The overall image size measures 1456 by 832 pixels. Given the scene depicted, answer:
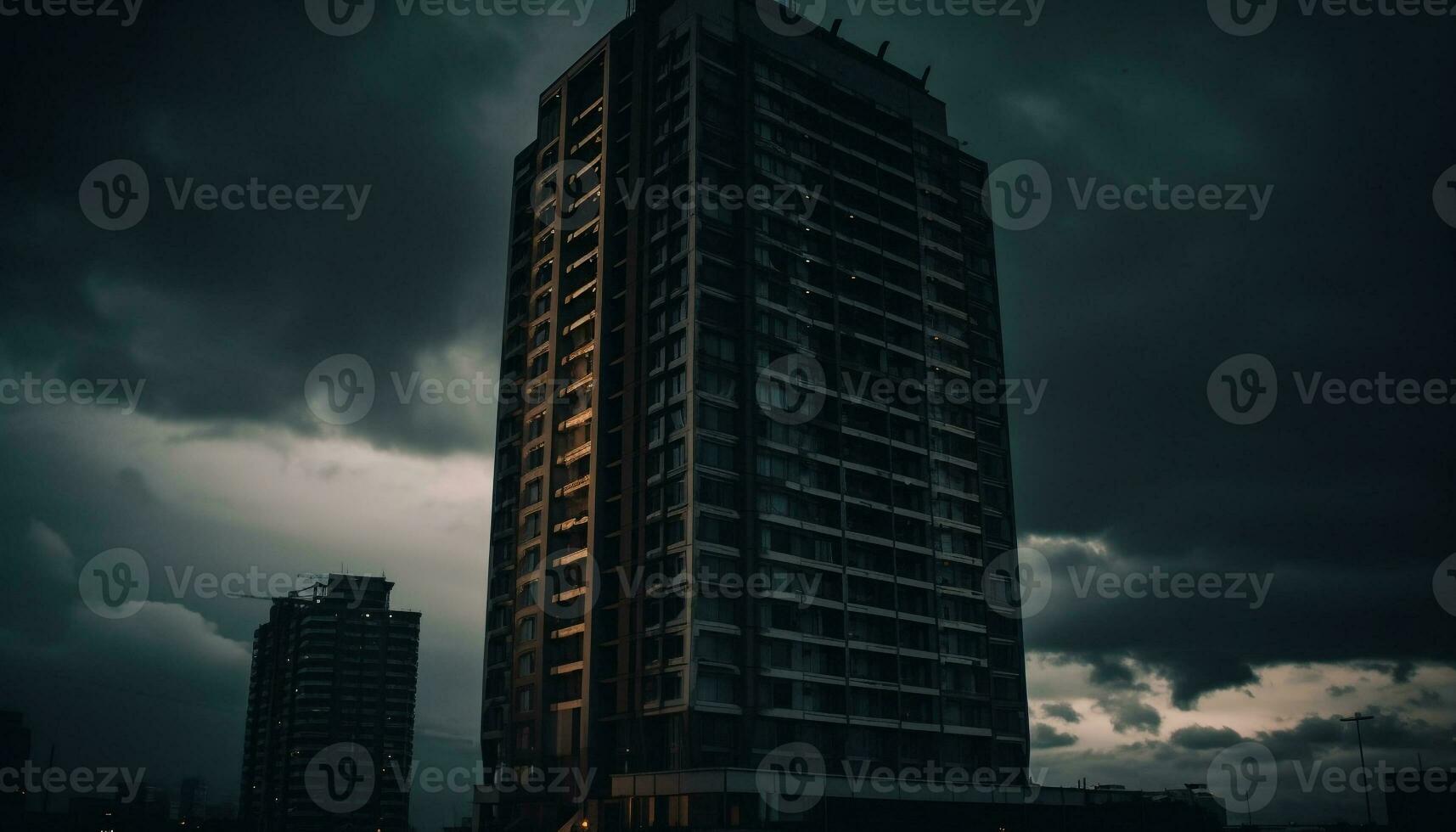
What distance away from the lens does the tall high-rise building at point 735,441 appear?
8806 cm

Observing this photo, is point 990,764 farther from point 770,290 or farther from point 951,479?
point 770,290

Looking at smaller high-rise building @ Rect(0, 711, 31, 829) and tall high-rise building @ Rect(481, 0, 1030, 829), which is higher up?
tall high-rise building @ Rect(481, 0, 1030, 829)

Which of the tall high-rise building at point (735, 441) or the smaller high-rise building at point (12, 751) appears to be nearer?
the tall high-rise building at point (735, 441)

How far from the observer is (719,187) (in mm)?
98812

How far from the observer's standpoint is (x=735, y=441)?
9225 cm

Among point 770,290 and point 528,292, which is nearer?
point 770,290

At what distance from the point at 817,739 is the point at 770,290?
3966cm

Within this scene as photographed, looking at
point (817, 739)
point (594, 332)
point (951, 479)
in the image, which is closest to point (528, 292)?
point (594, 332)

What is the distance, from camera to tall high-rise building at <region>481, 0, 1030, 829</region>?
289 feet

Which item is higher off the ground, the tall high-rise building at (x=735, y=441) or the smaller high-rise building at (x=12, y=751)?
the tall high-rise building at (x=735, y=441)

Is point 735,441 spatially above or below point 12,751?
above

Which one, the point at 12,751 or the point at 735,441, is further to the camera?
the point at 12,751

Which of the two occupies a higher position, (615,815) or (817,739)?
(817,739)

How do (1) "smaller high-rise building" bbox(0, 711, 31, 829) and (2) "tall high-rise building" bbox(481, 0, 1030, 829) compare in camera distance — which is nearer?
(2) "tall high-rise building" bbox(481, 0, 1030, 829)
